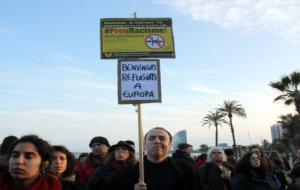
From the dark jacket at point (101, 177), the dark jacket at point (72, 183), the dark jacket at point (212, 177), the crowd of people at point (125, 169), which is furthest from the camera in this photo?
the dark jacket at point (212, 177)

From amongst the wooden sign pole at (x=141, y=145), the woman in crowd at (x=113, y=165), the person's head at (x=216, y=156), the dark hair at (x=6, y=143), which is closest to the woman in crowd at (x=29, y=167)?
the wooden sign pole at (x=141, y=145)

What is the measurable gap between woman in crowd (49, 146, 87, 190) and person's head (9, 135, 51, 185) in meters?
1.33

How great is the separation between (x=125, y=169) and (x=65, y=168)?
3.05 feet

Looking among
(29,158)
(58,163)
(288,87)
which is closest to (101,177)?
(58,163)

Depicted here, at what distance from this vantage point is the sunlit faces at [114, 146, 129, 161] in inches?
268

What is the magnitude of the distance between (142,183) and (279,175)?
4.77 m

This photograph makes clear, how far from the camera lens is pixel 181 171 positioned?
185 inches

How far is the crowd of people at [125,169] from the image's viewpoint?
385cm

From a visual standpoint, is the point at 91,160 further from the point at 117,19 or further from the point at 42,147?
the point at 42,147

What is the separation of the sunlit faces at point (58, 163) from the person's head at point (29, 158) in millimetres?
1520

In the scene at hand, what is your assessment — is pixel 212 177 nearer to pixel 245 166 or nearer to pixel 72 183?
pixel 245 166

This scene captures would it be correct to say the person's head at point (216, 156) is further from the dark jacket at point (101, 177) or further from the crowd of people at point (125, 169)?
the dark jacket at point (101, 177)

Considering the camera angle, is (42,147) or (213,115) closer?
(42,147)

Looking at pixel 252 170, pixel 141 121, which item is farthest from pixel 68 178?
pixel 252 170
